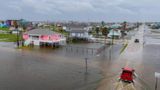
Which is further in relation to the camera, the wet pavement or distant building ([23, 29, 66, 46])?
distant building ([23, 29, 66, 46])

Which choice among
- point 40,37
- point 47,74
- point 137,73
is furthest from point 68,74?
point 40,37

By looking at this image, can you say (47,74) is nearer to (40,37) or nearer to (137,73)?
(137,73)

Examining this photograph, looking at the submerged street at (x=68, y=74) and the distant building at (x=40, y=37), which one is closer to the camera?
the submerged street at (x=68, y=74)

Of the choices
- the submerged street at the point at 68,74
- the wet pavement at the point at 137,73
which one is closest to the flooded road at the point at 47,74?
the submerged street at the point at 68,74

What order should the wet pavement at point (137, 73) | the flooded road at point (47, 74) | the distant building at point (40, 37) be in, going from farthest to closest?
the distant building at point (40, 37)
the wet pavement at point (137, 73)
the flooded road at point (47, 74)

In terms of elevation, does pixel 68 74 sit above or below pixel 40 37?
below

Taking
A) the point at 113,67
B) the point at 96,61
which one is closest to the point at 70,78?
the point at 113,67

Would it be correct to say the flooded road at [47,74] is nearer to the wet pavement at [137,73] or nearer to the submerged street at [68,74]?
the submerged street at [68,74]

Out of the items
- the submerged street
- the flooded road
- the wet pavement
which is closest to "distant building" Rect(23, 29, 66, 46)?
the submerged street

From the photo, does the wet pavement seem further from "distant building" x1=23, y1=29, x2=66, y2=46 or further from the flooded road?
"distant building" x1=23, y1=29, x2=66, y2=46

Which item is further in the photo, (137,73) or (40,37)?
(40,37)

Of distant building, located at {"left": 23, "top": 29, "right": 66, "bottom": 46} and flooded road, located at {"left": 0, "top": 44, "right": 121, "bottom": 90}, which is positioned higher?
distant building, located at {"left": 23, "top": 29, "right": 66, "bottom": 46}

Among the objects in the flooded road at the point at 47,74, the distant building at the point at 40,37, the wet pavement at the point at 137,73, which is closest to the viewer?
the flooded road at the point at 47,74

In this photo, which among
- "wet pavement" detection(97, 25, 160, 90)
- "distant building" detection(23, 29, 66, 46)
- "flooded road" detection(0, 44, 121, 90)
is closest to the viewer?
"flooded road" detection(0, 44, 121, 90)
